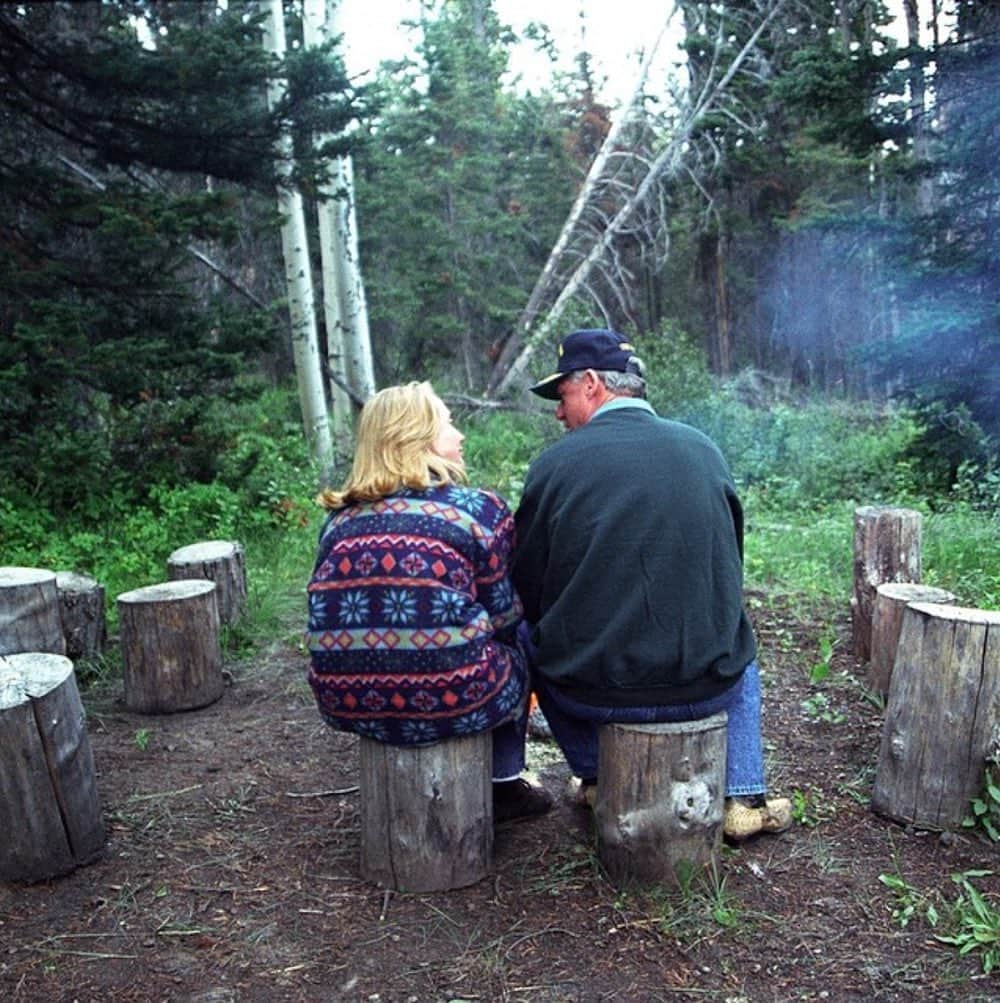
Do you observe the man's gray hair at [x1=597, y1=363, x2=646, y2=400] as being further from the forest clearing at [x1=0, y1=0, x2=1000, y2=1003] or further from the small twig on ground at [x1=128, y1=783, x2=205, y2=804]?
the small twig on ground at [x1=128, y1=783, x2=205, y2=804]

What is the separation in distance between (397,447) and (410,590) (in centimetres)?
44

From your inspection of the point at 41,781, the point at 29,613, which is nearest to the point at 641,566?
the point at 41,781

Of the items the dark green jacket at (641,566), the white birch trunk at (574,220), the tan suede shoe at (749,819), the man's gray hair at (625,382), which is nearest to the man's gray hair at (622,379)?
the man's gray hair at (625,382)

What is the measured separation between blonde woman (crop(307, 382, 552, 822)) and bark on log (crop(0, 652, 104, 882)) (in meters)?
0.96

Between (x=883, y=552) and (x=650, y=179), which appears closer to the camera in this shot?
(x=883, y=552)

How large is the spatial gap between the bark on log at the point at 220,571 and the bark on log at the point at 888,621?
3.69 metres

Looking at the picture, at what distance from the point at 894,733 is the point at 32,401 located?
621 centimetres

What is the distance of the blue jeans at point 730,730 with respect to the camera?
3.23 m

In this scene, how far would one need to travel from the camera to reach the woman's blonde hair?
2.93 meters

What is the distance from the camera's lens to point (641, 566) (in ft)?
9.73

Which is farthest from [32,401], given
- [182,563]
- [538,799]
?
[538,799]

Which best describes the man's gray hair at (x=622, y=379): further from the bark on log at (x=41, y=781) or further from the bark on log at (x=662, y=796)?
the bark on log at (x=41, y=781)

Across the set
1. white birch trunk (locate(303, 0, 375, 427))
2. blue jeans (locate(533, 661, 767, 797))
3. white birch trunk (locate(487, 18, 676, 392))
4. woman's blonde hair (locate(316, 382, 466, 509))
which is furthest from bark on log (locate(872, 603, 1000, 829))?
white birch trunk (locate(487, 18, 676, 392))

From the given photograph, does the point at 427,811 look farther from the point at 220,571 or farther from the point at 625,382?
the point at 220,571
